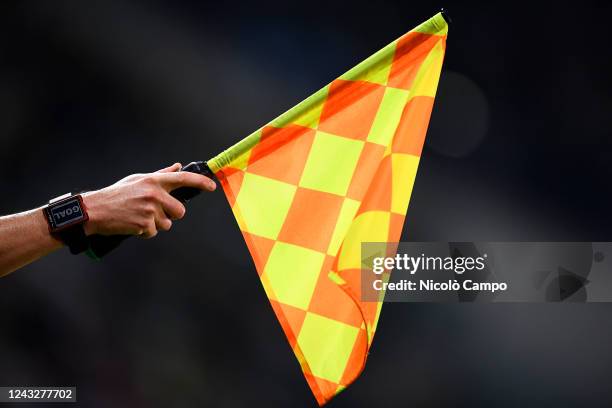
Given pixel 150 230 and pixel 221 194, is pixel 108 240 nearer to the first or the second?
pixel 150 230

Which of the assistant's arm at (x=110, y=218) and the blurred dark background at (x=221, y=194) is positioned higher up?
the blurred dark background at (x=221, y=194)

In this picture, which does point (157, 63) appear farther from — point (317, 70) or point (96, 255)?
point (96, 255)

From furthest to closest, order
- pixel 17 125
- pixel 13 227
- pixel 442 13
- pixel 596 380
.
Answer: pixel 17 125
pixel 596 380
pixel 442 13
pixel 13 227

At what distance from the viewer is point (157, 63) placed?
9.70ft

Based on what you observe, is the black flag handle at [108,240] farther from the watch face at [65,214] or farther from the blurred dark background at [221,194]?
the blurred dark background at [221,194]

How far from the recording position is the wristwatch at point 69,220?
895mm

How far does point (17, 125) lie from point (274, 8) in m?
1.18

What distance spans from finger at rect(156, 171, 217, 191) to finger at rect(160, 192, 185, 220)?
0.01 metres

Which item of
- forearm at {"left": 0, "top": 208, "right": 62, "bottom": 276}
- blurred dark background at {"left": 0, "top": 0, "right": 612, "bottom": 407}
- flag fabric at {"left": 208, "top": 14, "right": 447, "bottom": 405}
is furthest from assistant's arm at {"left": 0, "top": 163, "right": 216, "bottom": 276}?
blurred dark background at {"left": 0, "top": 0, "right": 612, "bottom": 407}

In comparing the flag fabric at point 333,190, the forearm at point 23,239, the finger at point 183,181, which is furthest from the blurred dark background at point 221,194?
the forearm at point 23,239

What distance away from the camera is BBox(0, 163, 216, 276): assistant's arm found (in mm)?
892

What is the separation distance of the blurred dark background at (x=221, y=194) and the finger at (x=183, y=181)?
1.94 m

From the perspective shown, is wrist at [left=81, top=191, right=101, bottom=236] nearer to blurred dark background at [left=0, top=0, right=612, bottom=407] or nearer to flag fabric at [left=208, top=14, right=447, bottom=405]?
flag fabric at [left=208, top=14, right=447, bottom=405]

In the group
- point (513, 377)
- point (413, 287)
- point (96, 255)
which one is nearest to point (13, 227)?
point (96, 255)
